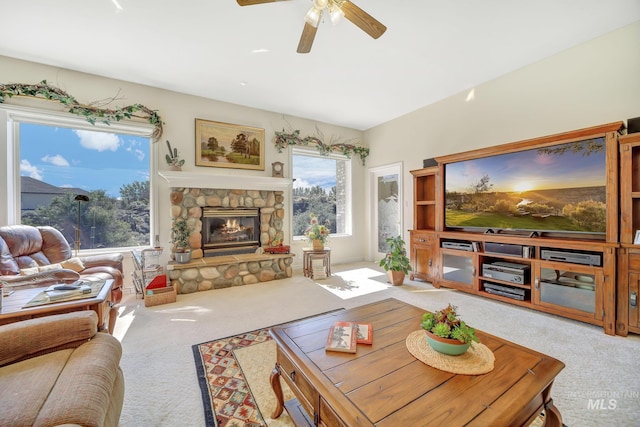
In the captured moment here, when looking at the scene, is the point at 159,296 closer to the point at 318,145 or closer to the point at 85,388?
the point at 85,388

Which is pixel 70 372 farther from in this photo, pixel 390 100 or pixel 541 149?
pixel 390 100

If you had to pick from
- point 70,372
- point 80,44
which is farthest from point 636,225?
point 80,44

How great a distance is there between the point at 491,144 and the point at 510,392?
3.56 metres

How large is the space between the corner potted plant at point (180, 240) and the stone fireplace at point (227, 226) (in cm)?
11

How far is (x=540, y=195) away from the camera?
9.68 ft

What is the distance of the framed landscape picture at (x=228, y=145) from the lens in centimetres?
412

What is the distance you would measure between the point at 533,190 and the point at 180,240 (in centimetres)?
472

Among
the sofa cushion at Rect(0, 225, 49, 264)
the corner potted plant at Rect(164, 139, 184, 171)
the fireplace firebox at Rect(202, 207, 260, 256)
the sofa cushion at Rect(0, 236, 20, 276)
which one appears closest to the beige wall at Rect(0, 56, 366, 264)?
the corner potted plant at Rect(164, 139, 184, 171)

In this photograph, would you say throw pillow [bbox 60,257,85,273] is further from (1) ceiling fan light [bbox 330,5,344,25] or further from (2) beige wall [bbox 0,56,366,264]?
(1) ceiling fan light [bbox 330,5,344,25]

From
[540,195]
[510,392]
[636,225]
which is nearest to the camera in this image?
[510,392]

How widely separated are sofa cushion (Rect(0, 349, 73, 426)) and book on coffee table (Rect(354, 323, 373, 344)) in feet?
4.37

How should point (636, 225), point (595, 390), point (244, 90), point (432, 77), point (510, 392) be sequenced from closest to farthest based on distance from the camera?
1. point (510, 392)
2. point (595, 390)
3. point (636, 225)
4. point (432, 77)
5. point (244, 90)

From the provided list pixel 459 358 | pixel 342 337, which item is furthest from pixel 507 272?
pixel 342 337

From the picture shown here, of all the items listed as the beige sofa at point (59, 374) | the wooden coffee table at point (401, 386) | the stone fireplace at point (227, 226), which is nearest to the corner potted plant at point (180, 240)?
the stone fireplace at point (227, 226)
